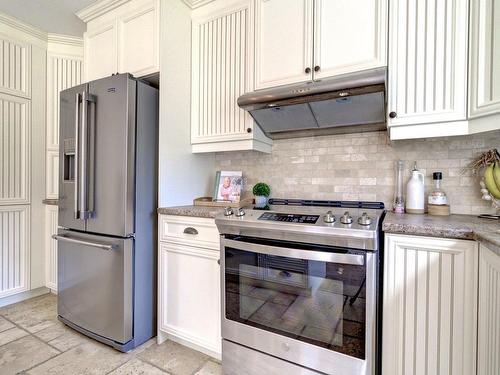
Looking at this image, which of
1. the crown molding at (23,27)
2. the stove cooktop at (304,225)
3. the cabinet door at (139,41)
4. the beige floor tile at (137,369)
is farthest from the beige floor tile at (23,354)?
the crown molding at (23,27)

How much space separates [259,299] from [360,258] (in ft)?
1.92

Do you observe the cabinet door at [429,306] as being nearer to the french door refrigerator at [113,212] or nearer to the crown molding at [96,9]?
the french door refrigerator at [113,212]

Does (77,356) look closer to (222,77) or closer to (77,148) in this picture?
(77,148)

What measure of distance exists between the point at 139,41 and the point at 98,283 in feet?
5.70

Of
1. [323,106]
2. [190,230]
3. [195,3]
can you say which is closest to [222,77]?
[195,3]

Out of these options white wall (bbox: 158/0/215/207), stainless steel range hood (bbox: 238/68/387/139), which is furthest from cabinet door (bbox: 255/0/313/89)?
white wall (bbox: 158/0/215/207)

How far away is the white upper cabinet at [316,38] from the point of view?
4.54 ft

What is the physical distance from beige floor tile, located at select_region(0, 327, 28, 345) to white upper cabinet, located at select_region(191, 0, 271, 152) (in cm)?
188

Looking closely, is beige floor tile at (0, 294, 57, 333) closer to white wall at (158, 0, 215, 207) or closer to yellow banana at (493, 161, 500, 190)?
white wall at (158, 0, 215, 207)

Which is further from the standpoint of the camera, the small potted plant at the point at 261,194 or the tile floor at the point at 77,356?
the small potted plant at the point at 261,194

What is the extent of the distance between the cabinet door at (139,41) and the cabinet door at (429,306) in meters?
1.89

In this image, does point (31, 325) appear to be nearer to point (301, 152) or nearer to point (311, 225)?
point (311, 225)

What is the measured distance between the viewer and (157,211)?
71.3 inches

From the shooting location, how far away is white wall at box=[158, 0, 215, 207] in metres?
1.79
